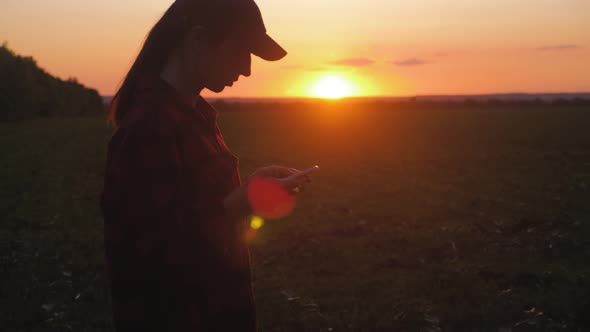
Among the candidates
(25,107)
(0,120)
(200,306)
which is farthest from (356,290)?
(25,107)

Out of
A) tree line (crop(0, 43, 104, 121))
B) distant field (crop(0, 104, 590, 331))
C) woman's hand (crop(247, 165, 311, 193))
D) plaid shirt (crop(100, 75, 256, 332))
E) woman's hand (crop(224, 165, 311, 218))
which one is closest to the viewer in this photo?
plaid shirt (crop(100, 75, 256, 332))

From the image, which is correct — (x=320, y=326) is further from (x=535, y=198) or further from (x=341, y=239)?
(x=535, y=198)

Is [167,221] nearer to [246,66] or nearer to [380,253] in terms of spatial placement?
[246,66]

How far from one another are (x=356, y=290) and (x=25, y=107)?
6868 centimetres

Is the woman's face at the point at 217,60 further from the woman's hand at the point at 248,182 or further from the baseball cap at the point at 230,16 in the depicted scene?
the woman's hand at the point at 248,182

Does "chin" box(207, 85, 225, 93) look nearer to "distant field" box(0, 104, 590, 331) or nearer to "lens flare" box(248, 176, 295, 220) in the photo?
"lens flare" box(248, 176, 295, 220)

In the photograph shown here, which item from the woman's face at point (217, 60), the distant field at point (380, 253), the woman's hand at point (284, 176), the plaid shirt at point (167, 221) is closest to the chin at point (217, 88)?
the woman's face at point (217, 60)

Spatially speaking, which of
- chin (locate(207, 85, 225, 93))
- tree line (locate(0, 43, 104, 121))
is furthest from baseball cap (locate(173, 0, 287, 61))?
tree line (locate(0, 43, 104, 121))

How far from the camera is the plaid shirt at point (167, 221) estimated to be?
1.85 metres

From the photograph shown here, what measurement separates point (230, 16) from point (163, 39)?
27 centimetres

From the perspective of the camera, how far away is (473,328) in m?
6.06

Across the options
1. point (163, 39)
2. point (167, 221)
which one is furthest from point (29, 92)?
point (167, 221)

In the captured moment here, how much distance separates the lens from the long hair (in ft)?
6.64

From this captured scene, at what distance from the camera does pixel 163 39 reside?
2072mm
